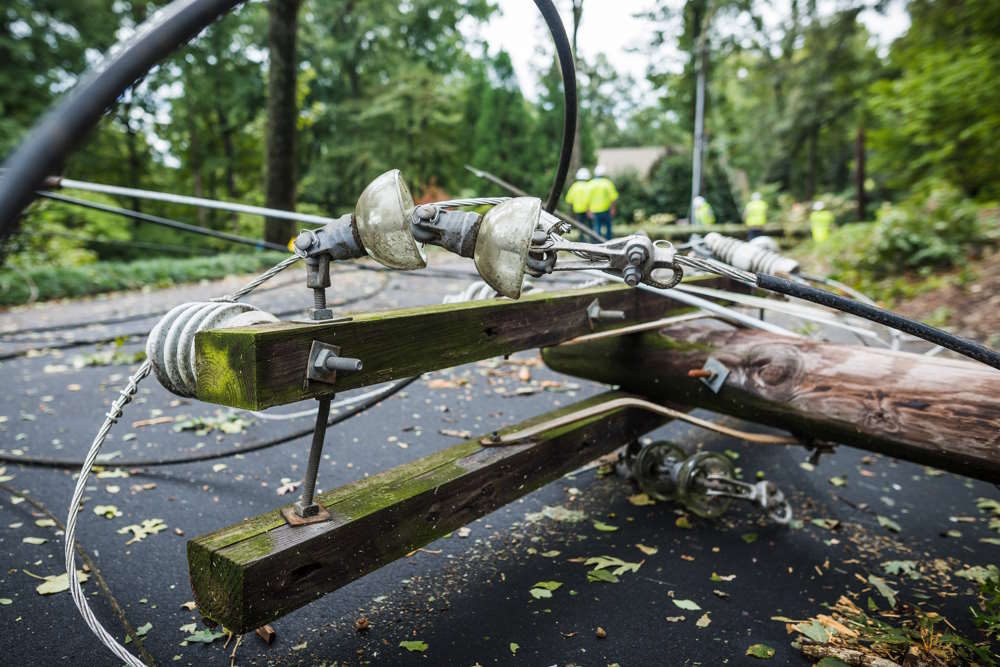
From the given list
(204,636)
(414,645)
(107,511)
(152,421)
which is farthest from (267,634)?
(152,421)

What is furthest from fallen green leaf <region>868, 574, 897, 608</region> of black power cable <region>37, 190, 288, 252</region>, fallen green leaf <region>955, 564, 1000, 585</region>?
black power cable <region>37, 190, 288, 252</region>

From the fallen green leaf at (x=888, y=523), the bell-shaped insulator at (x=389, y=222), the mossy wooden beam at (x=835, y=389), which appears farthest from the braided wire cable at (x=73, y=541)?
the fallen green leaf at (x=888, y=523)

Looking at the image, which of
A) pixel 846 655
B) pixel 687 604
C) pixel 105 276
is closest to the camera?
pixel 846 655

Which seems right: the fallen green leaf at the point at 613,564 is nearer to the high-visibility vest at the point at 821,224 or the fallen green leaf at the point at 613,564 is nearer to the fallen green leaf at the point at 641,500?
the fallen green leaf at the point at 641,500

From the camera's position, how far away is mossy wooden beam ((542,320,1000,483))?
1.93 meters

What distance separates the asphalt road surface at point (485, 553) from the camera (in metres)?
2.02

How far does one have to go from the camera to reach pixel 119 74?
68 cm

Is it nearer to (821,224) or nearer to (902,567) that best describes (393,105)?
(821,224)

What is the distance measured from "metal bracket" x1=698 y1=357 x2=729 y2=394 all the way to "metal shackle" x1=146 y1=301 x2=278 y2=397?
5.99 feet

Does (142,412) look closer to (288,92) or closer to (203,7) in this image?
(203,7)

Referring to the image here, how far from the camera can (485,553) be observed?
259 cm

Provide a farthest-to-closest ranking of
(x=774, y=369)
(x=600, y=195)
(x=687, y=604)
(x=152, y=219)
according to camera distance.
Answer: (x=600, y=195), (x=152, y=219), (x=774, y=369), (x=687, y=604)

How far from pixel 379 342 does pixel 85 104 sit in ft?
3.59

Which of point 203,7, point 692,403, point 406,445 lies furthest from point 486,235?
point 406,445
